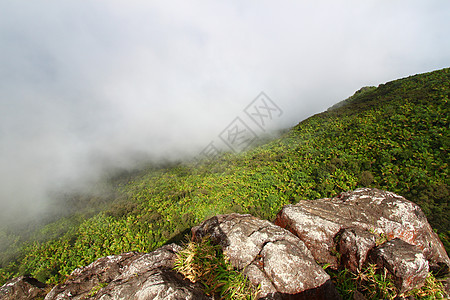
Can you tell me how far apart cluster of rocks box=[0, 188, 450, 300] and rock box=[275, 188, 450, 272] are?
2 cm

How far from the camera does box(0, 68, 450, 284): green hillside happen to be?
8.04m

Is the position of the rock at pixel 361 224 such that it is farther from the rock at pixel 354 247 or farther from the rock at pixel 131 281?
the rock at pixel 131 281

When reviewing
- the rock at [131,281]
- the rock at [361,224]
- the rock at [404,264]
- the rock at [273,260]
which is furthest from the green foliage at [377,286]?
the rock at [131,281]

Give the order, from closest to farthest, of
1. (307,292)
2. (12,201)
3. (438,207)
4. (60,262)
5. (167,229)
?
(307,292), (438,207), (60,262), (167,229), (12,201)

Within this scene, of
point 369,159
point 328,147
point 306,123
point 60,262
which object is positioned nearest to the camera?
point 60,262

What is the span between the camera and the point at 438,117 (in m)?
10.3

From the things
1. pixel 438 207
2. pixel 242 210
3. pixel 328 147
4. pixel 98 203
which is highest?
pixel 98 203

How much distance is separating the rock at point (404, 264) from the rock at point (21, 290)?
8425mm

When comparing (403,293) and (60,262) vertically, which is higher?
(60,262)

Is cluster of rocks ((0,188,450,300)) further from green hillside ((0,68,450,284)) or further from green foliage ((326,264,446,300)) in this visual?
green hillside ((0,68,450,284))

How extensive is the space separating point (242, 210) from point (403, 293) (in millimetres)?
6358

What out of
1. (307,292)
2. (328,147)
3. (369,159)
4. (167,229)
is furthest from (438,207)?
(167,229)

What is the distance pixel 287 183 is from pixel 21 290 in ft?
35.9

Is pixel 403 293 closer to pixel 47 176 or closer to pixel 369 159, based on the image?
pixel 369 159
